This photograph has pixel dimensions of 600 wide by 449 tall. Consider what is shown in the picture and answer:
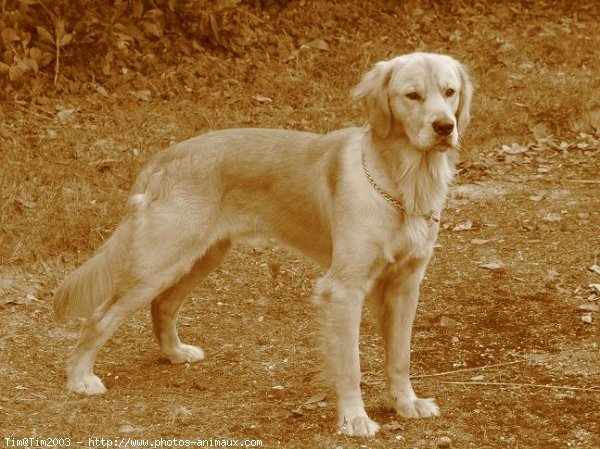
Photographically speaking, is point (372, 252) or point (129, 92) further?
point (129, 92)

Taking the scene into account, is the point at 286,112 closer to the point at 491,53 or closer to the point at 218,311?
the point at 491,53

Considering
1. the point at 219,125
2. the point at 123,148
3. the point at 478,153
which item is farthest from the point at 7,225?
the point at 478,153

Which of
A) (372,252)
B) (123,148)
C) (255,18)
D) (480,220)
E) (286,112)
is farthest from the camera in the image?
(255,18)

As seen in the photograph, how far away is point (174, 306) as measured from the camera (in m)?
5.08

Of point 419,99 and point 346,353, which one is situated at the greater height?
point 419,99

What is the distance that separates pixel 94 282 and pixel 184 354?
0.58 metres

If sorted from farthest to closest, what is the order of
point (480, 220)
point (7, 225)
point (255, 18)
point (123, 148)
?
point (255, 18)
point (123, 148)
point (480, 220)
point (7, 225)

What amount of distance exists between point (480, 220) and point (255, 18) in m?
3.87

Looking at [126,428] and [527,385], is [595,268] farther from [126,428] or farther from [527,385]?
[126,428]

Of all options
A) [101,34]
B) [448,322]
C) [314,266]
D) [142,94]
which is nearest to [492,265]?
[448,322]

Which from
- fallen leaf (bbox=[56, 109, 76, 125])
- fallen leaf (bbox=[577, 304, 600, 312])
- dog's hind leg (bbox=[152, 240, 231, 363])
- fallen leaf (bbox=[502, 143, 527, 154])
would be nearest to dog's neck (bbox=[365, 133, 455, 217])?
dog's hind leg (bbox=[152, 240, 231, 363])

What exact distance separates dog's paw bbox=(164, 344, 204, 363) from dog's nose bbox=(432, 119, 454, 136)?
1822 millimetres

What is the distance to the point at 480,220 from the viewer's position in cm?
710

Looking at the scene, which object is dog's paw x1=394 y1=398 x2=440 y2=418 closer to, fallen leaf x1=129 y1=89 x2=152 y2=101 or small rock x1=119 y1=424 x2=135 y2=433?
small rock x1=119 y1=424 x2=135 y2=433
